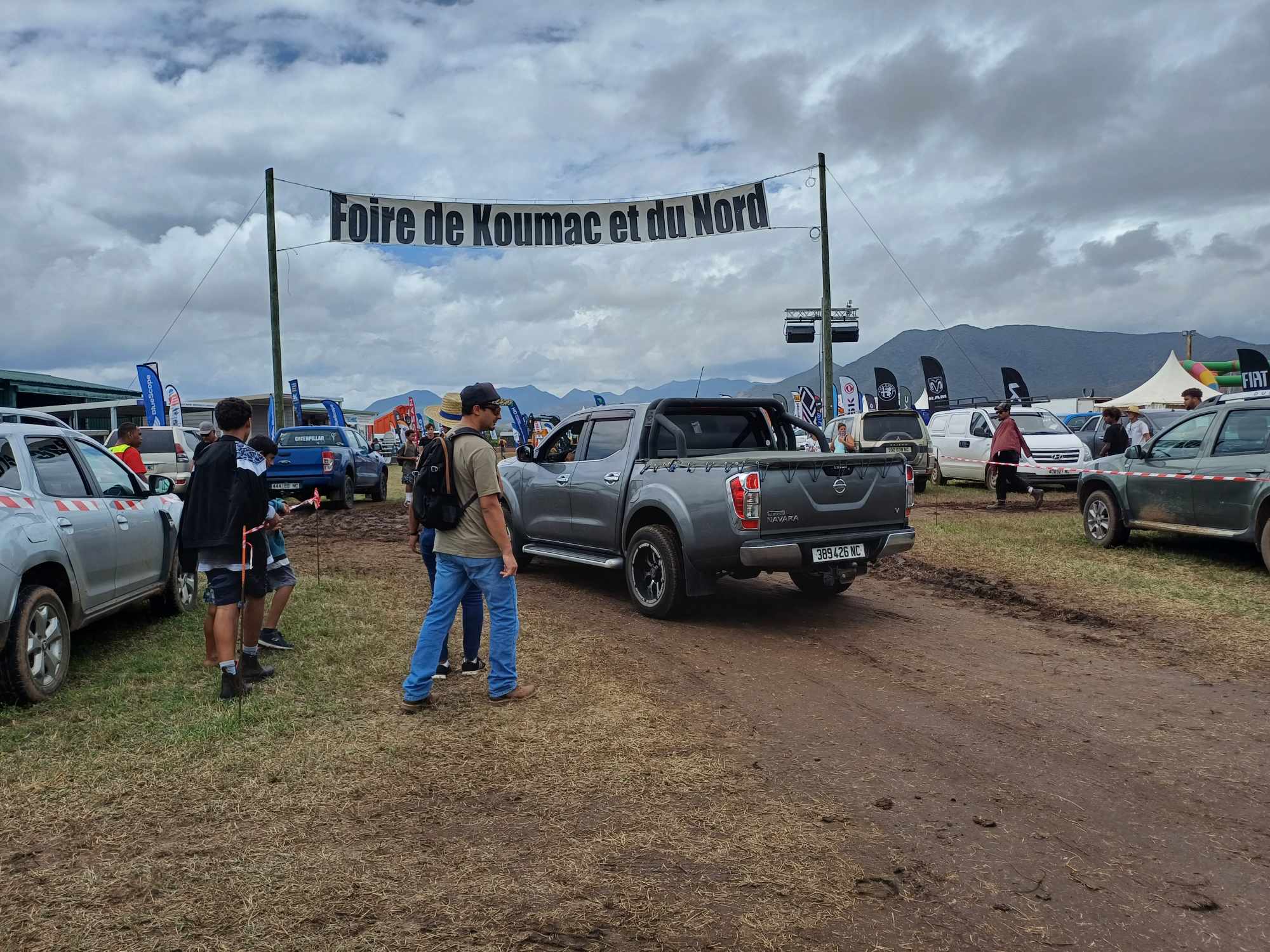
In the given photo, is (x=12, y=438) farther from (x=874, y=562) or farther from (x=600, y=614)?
(x=874, y=562)

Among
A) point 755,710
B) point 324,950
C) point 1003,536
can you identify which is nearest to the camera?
point 324,950

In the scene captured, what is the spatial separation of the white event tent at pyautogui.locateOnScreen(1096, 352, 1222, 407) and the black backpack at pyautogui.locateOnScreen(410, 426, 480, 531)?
1405 inches

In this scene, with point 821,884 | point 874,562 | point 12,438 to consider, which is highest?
point 12,438

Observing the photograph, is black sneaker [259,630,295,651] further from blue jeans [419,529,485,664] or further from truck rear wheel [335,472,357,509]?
truck rear wheel [335,472,357,509]

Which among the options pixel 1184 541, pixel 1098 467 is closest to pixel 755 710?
pixel 1098 467

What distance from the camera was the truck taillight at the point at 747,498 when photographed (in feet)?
23.1

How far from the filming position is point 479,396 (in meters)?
5.42

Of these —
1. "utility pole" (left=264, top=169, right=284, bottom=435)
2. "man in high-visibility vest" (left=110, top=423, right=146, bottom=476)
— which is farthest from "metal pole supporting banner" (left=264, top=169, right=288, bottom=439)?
"man in high-visibility vest" (left=110, top=423, right=146, bottom=476)

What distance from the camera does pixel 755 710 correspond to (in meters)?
5.34

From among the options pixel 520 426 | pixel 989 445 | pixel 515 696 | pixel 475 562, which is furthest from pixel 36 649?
pixel 520 426

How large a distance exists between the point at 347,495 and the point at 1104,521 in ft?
45.7

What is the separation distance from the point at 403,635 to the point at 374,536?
7417 mm

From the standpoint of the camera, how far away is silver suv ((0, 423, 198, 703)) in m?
5.14

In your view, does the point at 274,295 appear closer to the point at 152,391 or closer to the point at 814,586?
the point at 152,391
